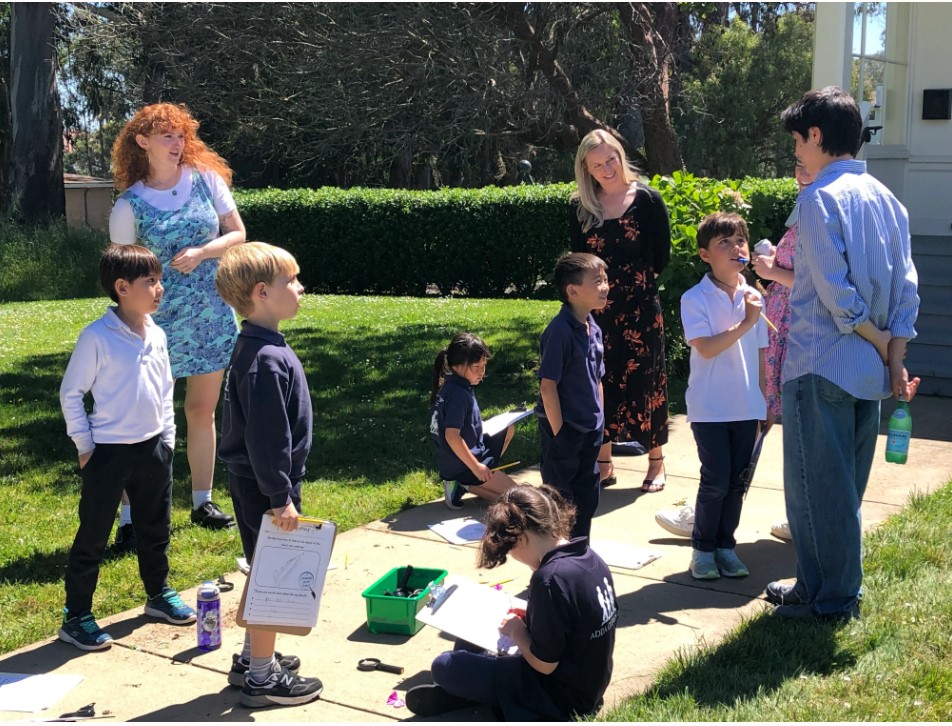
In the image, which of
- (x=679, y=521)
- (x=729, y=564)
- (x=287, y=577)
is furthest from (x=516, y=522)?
(x=679, y=521)

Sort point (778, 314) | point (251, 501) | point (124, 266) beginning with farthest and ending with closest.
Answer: point (778, 314), point (124, 266), point (251, 501)

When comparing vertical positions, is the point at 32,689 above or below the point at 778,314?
below

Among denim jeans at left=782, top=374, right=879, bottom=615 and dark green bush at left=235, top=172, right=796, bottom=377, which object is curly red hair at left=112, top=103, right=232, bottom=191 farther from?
dark green bush at left=235, top=172, right=796, bottom=377

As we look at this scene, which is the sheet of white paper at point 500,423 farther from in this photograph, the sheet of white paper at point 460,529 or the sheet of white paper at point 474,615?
the sheet of white paper at point 474,615

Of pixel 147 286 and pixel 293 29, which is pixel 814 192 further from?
pixel 293 29

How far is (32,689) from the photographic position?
12.8 feet

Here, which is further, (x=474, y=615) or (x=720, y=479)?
(x=720, y=479)

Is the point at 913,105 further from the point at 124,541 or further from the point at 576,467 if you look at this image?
the point at 124,541

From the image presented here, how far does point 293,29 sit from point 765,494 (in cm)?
1432

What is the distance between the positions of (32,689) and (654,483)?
3718mm

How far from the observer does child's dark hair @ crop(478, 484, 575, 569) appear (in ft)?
11.4

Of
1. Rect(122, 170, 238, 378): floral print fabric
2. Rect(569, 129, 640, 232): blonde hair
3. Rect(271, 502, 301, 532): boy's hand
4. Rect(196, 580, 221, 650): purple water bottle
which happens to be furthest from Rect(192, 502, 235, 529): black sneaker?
Rect(569, 129, 640, 232): blonde hair

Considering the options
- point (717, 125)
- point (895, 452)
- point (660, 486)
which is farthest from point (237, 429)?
point (717, 125)

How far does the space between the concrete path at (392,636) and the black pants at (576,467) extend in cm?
40
